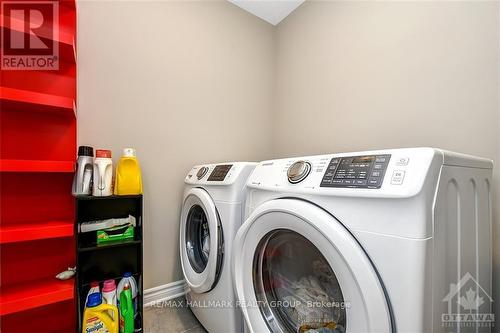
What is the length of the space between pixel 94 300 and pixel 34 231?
457 mm

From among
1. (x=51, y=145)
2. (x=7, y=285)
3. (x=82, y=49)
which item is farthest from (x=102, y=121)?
(x=7, y=285)

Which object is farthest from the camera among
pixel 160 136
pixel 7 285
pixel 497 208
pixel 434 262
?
pixel 160 136

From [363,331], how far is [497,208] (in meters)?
0.89

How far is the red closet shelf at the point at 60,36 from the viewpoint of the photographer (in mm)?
950

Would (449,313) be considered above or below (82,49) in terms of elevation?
below

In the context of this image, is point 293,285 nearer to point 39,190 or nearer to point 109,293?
point 109,293

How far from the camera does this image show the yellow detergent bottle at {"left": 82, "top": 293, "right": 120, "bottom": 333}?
1104 millimetres

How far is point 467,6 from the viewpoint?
105 cm

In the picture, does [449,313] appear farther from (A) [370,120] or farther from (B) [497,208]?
(A) [370,120]

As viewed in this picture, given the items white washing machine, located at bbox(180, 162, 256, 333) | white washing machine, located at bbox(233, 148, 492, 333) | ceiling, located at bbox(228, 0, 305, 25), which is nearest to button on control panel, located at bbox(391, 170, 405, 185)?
white washing machine, located at bbox(233, 148, 492, 333)

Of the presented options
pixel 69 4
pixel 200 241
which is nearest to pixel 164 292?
pixel 200 241

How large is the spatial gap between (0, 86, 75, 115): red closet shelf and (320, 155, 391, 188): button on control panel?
1.19 meters

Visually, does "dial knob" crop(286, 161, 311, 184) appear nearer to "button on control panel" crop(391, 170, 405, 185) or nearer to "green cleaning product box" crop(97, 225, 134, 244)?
"button on control panel" crop(391, 170, 405, 185)

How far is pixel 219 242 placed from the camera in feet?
3.49
